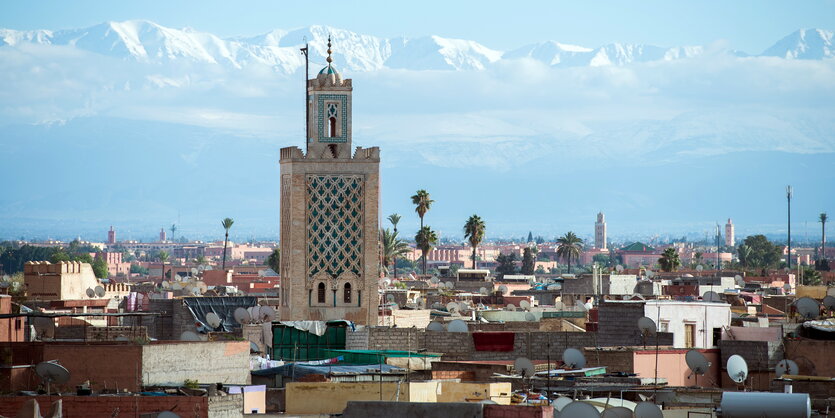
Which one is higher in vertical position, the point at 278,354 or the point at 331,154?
the point at 331,154

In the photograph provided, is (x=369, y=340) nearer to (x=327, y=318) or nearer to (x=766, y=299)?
(x=327, y=318)

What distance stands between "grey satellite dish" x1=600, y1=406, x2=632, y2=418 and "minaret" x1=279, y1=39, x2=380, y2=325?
14.8 m

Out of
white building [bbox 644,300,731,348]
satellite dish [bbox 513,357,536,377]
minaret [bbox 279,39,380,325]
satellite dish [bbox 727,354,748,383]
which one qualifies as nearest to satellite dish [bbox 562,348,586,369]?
satellite dish [bbox 513,357,536,377]

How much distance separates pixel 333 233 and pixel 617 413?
15470 millimetres

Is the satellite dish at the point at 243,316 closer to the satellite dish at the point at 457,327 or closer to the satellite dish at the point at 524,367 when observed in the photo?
the satellite dish at the point at 457,327

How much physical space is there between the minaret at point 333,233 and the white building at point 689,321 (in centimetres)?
529

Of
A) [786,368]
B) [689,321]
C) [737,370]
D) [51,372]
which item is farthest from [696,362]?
[51,372]

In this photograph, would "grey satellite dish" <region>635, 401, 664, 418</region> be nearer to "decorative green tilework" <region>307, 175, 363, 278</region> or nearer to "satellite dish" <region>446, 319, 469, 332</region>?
"satellite dish" <region>446, 319, 469, 332</region>

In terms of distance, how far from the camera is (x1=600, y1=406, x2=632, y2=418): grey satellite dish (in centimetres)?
1399

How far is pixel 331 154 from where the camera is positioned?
95.9 feet

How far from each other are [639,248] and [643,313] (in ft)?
558

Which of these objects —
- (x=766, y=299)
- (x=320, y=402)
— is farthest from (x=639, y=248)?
(x=320, y=402)

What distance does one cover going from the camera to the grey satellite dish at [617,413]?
1399cm

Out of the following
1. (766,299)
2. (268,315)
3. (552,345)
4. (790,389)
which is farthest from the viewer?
(766,299)
